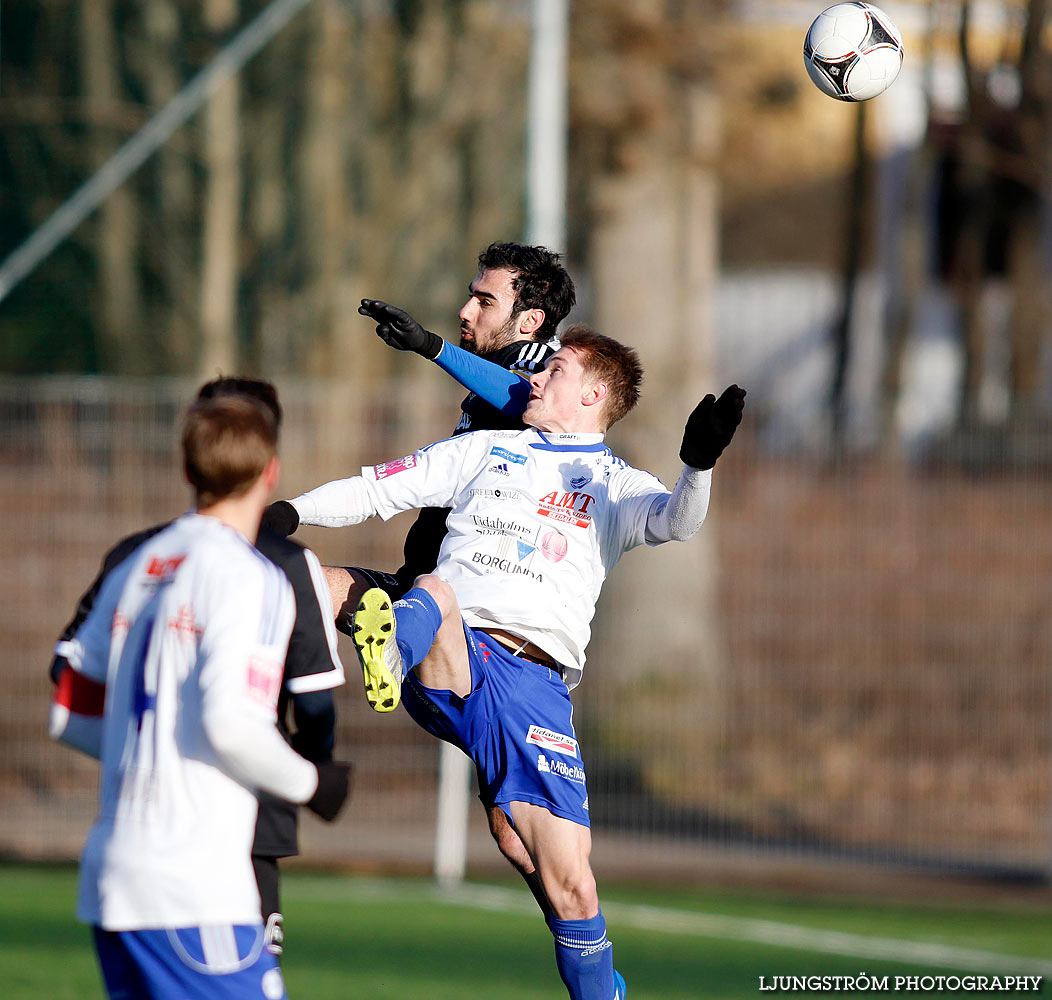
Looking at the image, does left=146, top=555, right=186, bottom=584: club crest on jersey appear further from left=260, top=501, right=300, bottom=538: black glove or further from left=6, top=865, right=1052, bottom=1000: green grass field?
left=6, top=865, right=1052, bottom=1000: green grass field

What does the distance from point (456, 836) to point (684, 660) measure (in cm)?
225

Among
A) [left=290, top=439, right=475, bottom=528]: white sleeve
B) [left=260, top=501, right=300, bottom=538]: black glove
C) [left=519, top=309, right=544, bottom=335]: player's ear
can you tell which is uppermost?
[left=519, top=309, right=544, bottom=335]: player's ear

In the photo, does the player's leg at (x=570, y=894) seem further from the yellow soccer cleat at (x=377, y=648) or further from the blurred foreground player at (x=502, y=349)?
the yellow soccer cleat at (x=377, y=648)

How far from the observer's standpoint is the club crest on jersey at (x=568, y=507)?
565 cm

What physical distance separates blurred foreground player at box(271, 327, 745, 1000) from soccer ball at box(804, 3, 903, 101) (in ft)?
5.03

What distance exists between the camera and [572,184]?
15.7m

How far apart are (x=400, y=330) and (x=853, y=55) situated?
222cm

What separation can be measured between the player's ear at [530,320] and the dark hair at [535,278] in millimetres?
15

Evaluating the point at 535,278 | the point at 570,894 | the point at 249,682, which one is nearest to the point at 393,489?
the point at 535,278

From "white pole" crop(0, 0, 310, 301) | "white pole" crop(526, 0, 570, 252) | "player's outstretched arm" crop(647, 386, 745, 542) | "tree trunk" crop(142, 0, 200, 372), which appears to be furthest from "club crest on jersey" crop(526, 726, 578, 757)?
"tree trunk" crop(142, 0, 200, 372)

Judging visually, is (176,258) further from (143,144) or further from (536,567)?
(536,567)

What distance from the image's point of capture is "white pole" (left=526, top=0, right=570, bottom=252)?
1220 centimetres

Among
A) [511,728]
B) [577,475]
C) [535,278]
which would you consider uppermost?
[535,278]

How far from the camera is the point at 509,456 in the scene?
5746mm
